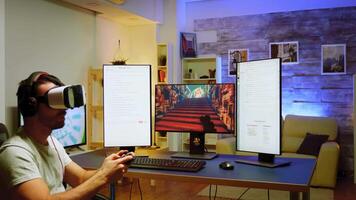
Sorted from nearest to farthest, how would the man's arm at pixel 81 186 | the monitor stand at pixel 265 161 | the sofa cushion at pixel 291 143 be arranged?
1. the man's arm at pixel 81 186
2. the monitor stand at pixel 265 161
3. the sofa cushion at pixel 291 143

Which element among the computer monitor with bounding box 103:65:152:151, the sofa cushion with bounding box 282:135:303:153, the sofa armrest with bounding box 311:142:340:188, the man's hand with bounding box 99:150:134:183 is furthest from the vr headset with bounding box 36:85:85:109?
the sofa cushion with bounding box 282:135:303:153

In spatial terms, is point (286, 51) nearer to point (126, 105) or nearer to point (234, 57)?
point (234, 57)

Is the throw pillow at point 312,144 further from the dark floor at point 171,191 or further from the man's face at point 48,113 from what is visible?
the man's face at point 48,113

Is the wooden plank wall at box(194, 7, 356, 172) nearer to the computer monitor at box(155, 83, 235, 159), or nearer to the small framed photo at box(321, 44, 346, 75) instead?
the small framed photo at box(321, 44, 346, 75)

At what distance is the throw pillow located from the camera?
4.79m

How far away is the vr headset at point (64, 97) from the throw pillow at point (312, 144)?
3.92 m

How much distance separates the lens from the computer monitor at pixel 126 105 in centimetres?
251

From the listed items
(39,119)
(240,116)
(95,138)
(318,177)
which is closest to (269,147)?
(240,116)

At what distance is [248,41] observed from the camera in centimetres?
585

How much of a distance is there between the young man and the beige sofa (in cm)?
325

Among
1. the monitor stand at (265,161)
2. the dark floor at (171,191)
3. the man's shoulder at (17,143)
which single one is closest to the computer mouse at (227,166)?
the monitor stand at (265,161)

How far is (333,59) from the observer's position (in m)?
5.36

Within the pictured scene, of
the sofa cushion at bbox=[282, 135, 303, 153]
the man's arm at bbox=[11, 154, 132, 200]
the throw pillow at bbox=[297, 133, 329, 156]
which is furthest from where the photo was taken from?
the sofa cushion at bbox=[282, 135, 303, 153]

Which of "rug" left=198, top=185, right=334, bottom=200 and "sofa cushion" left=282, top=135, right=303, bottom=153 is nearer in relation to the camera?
"rug" left=198, top=185, right=334, bottom=200
